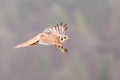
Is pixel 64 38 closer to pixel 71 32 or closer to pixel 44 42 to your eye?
pixel 44 42

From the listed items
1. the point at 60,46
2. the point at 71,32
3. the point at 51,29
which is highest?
the point at 71,32

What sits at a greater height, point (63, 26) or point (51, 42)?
point (63, 26)

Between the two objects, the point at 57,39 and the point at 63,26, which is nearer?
the point at 57,39

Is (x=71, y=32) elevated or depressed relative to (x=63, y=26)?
elevated

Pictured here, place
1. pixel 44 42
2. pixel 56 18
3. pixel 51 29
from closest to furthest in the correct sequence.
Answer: pixel 44 42 → pixel 51 29 → pixel 56 18

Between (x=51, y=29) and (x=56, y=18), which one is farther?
(x=56, y=18)

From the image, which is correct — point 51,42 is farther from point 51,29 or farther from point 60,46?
point 51,29

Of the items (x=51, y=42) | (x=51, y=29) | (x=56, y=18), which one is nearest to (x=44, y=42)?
(x=51, y=42)

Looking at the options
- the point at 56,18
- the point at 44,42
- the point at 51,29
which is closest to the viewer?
the point at 44,42

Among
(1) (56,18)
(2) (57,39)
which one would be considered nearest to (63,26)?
(2) (57,39)
